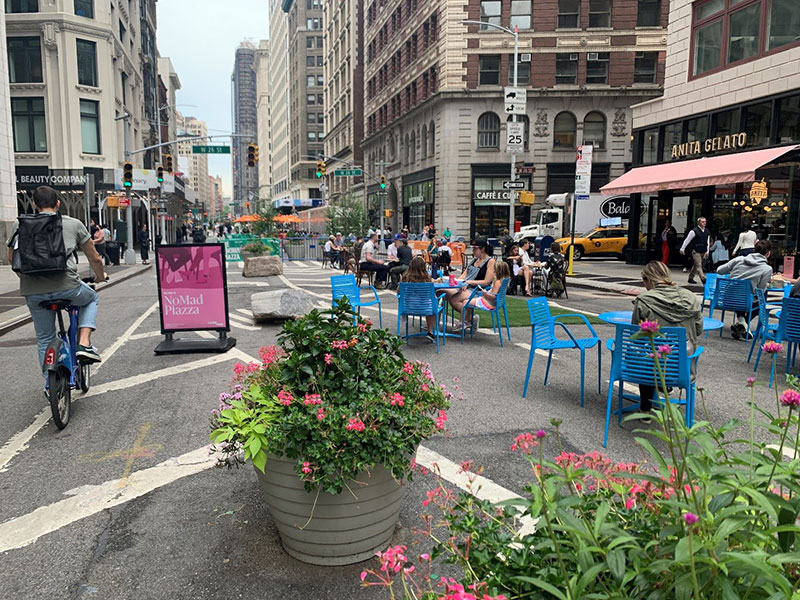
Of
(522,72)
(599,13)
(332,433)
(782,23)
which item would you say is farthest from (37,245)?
(599,13)

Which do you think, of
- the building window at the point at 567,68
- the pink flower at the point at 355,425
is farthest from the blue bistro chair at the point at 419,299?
the building window at the point at 567,68

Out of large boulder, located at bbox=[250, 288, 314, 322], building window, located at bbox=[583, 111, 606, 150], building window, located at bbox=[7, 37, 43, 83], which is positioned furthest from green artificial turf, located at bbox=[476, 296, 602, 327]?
building window, located at bbox=[7, 37, 43, 83]

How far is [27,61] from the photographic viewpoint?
37.0 meters

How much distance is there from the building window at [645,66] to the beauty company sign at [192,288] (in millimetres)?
39719

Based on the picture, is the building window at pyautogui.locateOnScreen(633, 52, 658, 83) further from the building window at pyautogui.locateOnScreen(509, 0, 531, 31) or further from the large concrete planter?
the large concrete planter

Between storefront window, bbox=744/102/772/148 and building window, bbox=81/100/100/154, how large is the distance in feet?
120

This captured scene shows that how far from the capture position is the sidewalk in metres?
17.8

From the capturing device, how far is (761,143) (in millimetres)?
19891

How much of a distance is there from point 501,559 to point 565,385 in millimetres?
5573

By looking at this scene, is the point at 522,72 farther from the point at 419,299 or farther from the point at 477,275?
the point at 419,299

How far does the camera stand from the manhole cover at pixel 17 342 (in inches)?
395

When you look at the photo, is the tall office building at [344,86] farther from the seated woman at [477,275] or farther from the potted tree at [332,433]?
the potted tree at [332,433]

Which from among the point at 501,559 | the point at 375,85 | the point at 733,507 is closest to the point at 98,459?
the point at 501,559

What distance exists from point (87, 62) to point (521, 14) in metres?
28.4
